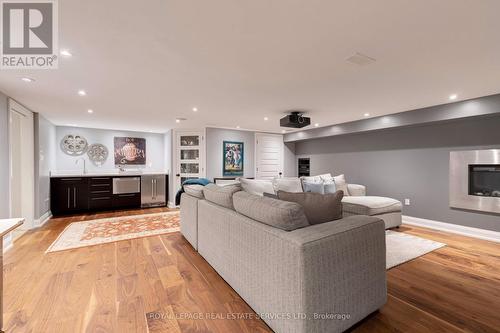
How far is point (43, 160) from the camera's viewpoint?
4.43m

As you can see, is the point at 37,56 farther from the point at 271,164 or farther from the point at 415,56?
the point at 271,164

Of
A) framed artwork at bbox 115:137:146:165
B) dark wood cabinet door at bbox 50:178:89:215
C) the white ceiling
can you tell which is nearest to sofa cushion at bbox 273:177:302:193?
the white ceiling

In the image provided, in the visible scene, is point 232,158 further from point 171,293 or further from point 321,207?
point 321,207

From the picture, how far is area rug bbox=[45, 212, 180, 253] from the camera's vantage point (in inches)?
126

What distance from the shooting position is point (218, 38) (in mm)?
1781

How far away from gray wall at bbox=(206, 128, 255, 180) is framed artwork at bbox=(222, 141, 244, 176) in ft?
0.33

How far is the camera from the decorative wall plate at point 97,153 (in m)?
5.85

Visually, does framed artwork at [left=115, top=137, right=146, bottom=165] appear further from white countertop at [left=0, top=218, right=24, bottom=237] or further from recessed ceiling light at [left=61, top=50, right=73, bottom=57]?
white countertop at [left=0, top=218, right=24, bottom=237]

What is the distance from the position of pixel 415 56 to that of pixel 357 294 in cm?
215

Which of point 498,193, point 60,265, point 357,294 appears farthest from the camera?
point 498,193

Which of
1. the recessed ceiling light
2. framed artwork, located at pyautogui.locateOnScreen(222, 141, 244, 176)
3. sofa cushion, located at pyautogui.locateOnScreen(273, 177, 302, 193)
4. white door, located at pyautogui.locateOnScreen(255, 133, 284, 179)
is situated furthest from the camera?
white door, located at pyautogui.locateOnScreen(255, 133, 284, 179)

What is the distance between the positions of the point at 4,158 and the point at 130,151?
3.40 metres

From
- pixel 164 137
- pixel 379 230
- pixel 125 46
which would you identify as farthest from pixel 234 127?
pixel 379 230

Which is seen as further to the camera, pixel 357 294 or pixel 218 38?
pixel 218 38
